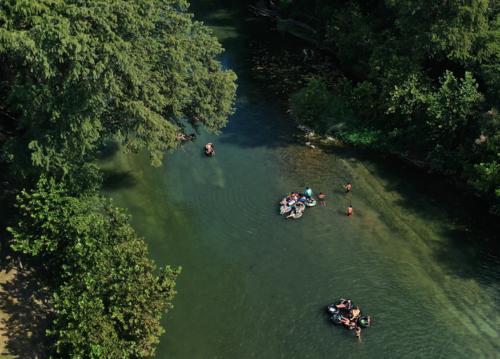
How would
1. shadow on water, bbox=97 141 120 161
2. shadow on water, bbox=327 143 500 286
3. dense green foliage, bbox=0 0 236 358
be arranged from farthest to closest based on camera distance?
1. shadow on water, bbox=97 141 120 161
2. shadow on water, bbox=327 143 500 286
3. dense green foliage, bbox=0 0 236 358

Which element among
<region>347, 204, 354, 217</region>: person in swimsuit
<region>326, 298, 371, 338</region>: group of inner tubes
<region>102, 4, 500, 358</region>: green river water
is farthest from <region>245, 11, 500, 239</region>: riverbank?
<region>326, 298, 371, 338</region>: group of inner tubes

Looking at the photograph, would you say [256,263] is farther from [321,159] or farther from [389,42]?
[389,42]

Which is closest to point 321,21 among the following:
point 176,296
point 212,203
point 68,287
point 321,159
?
point 321,159

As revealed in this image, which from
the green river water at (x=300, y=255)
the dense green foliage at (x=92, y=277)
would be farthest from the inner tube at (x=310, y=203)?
the dense green foliage at (x=92, y=277)

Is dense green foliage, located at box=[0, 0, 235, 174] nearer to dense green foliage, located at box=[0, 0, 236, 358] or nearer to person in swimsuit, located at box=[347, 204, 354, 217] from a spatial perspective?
dense green foliage, located at box=[0, 0, 236, 358]

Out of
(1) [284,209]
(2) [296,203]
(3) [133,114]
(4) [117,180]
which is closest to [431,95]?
(2) [296,203]

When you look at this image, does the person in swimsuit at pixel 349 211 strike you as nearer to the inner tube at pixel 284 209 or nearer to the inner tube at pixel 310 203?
the inner tube at pixel 310 203

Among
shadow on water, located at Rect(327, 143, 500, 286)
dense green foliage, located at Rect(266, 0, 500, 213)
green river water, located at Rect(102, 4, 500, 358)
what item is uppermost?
dense green foliage, located at Rect(266, 0, 500, 213)
